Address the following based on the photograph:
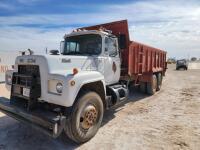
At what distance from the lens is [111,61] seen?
6.33 metres

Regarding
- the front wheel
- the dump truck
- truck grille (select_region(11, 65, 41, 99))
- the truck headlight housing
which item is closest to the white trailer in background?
the dump truck

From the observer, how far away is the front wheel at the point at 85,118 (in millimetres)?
4367

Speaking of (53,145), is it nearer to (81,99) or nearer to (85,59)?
(81,99)

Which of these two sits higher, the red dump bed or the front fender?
the red dump bed

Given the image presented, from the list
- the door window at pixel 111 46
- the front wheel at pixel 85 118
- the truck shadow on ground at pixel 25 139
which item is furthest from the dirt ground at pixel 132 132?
the door window at pixel 111 46

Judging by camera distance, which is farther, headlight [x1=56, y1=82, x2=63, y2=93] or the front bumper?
headlight [x1=56, y1=82, x2=63, y2=93]

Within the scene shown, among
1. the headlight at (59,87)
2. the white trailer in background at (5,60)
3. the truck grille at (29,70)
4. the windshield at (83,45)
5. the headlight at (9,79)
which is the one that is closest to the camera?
the headlight at (59,87)

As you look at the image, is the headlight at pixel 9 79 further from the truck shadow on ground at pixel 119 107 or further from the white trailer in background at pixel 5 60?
the white trailer in background at pixel 5 60

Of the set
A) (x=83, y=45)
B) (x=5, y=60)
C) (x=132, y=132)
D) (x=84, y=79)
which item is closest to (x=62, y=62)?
(x=84, y=79)

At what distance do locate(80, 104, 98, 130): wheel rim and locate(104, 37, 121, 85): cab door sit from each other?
1407 mm

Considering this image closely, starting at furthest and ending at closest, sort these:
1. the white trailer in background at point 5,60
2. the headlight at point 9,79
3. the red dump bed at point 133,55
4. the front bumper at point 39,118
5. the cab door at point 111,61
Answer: the white trailer in background at point 5,60
the red dump bed at point 133,55
the cab door at point 111,61
the headlight at point 9,79
the front bumper at point 39,118

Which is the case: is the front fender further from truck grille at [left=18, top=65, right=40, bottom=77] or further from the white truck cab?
truck grille at [left=18, top=65, right=40, bottom=77]

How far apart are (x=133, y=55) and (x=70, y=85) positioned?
4.38 metres

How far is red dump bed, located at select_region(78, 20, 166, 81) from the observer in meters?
7.18
